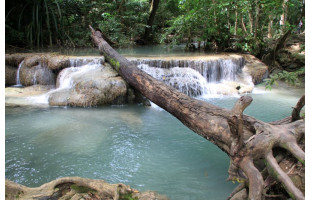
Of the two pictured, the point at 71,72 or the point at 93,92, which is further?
the point at 71,72

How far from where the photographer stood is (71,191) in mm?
2359

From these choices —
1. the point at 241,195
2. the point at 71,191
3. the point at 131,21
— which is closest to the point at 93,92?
the point at 71,191

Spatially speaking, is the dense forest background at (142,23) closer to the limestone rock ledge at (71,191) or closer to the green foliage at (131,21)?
the green foliage at (131,21)

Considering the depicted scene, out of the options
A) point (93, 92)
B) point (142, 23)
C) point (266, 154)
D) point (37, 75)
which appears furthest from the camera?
point (142, 23)

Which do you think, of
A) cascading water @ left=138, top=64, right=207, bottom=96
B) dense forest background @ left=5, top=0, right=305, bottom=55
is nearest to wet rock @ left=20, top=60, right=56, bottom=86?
cascading water @ left=138, top=64, right=207, bottom=96

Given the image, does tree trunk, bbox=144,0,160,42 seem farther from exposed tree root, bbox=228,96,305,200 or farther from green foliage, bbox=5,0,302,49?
exposed tree root, bbox=228,96,305,200

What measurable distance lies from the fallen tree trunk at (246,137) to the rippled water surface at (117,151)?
0.73m

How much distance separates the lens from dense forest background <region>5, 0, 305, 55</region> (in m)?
10.9

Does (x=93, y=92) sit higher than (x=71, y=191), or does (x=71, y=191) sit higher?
(x=93, y=92)

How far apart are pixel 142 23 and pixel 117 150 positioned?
1353 cm

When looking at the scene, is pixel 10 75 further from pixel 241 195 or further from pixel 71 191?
pixel 241 195

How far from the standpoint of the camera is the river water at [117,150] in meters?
3.17

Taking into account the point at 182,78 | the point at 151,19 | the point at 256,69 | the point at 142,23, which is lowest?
the point at 182,78

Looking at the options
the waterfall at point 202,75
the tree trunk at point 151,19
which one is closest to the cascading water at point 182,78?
the waterfall at point 202,75
